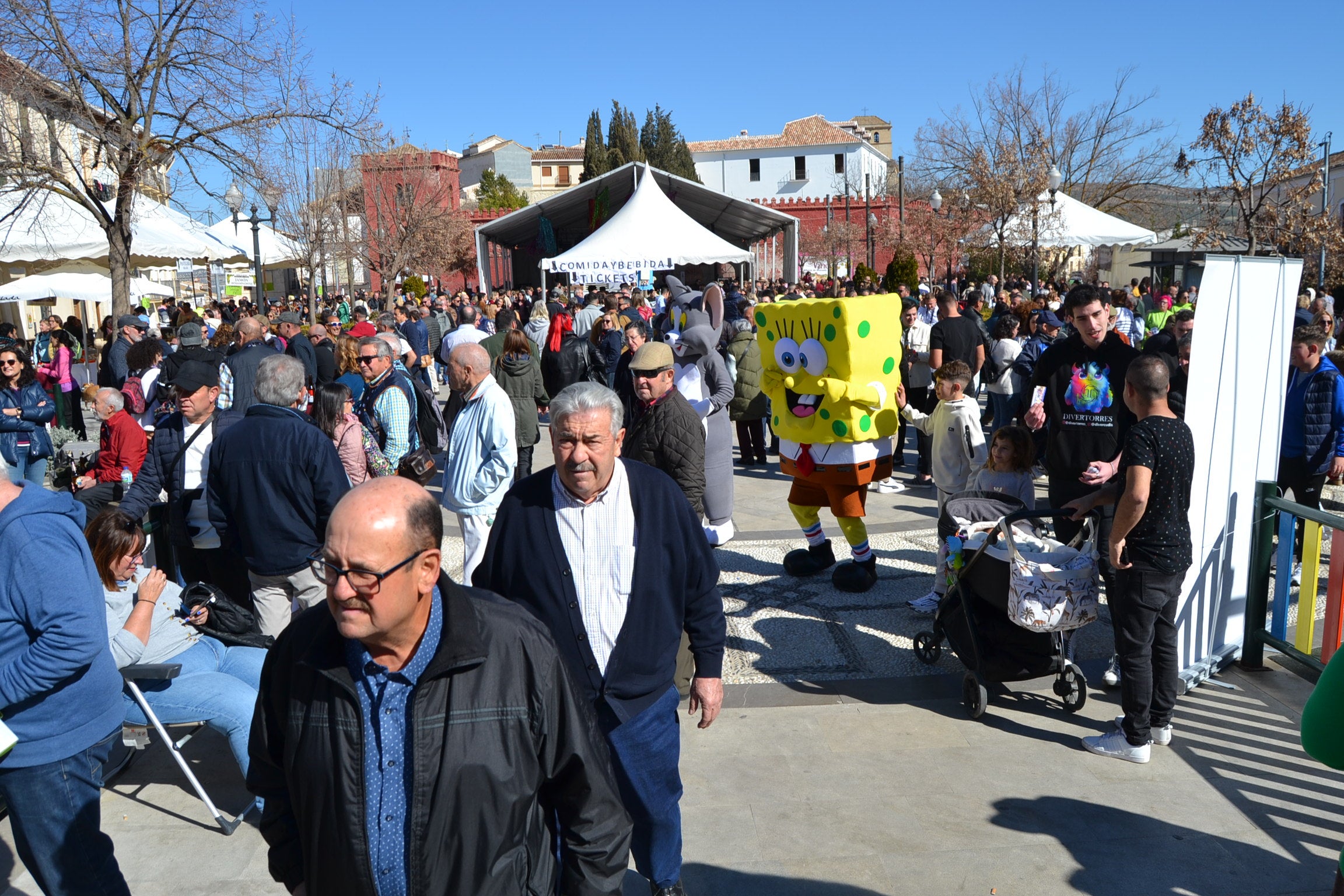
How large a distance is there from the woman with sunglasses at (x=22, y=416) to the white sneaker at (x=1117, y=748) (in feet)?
26.8

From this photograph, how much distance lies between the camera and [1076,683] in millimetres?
4738

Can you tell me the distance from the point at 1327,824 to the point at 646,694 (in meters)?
2.74

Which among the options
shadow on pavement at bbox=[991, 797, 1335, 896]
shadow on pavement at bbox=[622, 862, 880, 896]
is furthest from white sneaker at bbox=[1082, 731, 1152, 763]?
shadow on pavement at bbox=[622, 862, 880, 896]

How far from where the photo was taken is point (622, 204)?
28.0 meters

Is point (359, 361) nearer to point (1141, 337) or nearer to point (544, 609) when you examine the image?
point (544, 609)

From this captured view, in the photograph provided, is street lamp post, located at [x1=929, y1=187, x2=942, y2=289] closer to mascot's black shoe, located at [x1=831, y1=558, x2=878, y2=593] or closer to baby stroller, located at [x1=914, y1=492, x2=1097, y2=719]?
mascot's black shoe, located at [x1=831, y1=558, x2=878, y2=593]

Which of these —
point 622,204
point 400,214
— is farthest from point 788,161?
point 622,204

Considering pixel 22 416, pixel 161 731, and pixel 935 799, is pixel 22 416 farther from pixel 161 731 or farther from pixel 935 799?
pixel 935 799

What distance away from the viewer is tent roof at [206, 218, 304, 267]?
2150 cm

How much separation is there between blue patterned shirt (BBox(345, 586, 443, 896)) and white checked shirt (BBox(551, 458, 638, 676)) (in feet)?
2.94

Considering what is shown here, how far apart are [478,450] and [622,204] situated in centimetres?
2373

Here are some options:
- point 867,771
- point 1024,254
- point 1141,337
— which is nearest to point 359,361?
point 867,771

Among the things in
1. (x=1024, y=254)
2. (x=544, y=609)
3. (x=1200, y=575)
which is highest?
(x=1024, y=254)

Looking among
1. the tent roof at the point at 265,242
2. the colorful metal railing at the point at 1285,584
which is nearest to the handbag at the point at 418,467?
the colorful metal railing at the point at 1285,584
